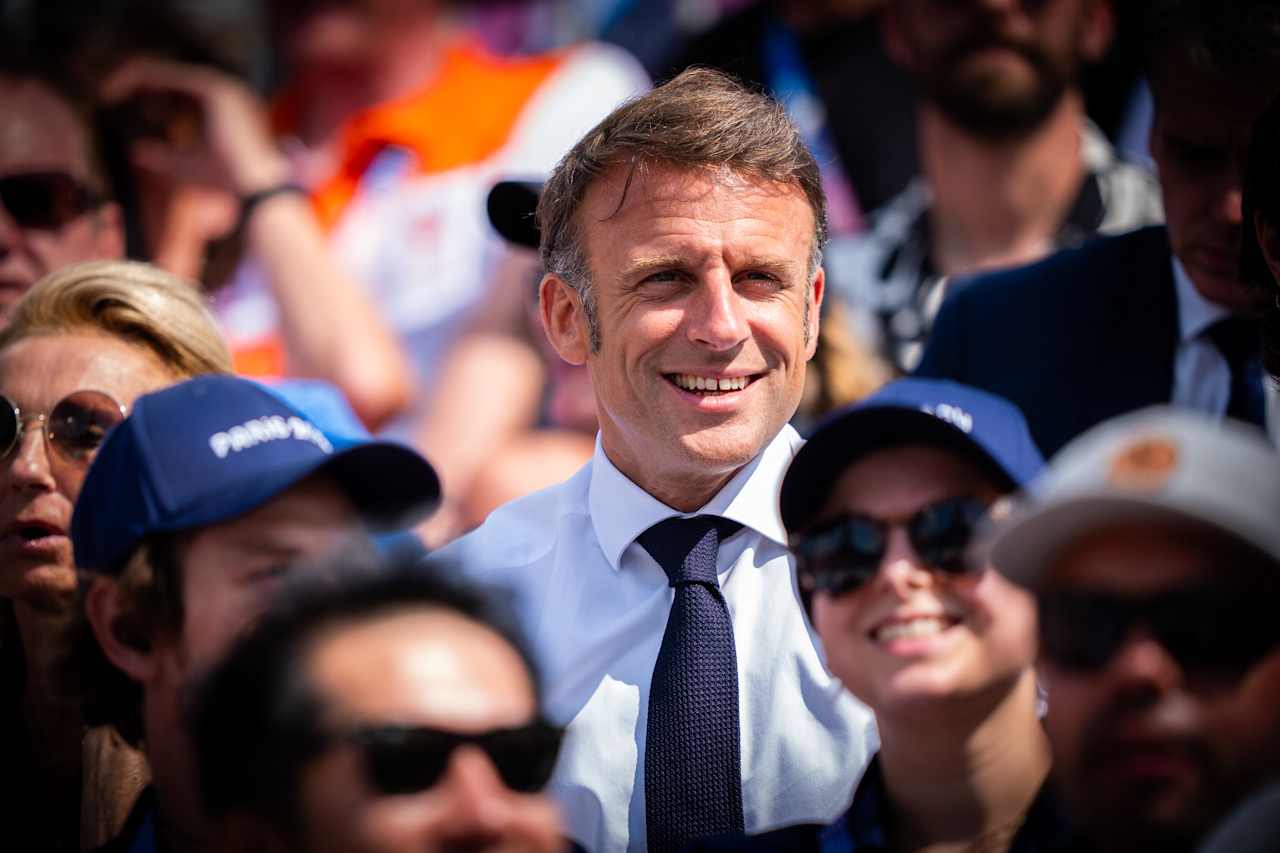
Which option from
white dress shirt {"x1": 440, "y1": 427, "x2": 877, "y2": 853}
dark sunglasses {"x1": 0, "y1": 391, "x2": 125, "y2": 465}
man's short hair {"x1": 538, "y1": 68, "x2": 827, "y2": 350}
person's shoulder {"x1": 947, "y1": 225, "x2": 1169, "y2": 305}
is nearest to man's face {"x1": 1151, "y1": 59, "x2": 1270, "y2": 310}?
person's shoulder {"x1": 947, "y1": 225, "x2": 1169, "y2": 305}

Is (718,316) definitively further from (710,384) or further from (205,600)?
(205,600)

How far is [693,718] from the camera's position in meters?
2.46

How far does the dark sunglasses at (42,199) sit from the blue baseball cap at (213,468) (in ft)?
4.96

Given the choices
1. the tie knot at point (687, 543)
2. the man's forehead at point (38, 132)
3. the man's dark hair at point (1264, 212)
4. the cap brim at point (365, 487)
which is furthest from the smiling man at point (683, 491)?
the man's forehead at point (38, 132)

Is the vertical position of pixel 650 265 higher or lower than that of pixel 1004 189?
higher

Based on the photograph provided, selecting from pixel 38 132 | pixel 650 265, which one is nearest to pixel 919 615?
pixel 650 265

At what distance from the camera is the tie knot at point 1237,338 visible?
299 centimetres

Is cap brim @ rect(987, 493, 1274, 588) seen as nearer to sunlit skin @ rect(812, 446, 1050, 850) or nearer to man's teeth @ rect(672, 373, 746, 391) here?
sunlit skin @ rect(812, 446, 1050, 850)

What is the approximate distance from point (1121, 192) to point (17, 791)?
2931mm

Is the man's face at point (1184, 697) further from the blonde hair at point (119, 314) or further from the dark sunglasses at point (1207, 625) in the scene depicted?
the blonde hair at point (119, 314)

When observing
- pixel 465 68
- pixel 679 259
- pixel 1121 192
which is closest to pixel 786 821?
pixel 679 259

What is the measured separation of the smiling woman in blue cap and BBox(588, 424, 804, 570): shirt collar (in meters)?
0.54

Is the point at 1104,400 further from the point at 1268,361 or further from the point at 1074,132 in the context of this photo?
the point at 1074,132

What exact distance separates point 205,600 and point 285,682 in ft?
2.02
